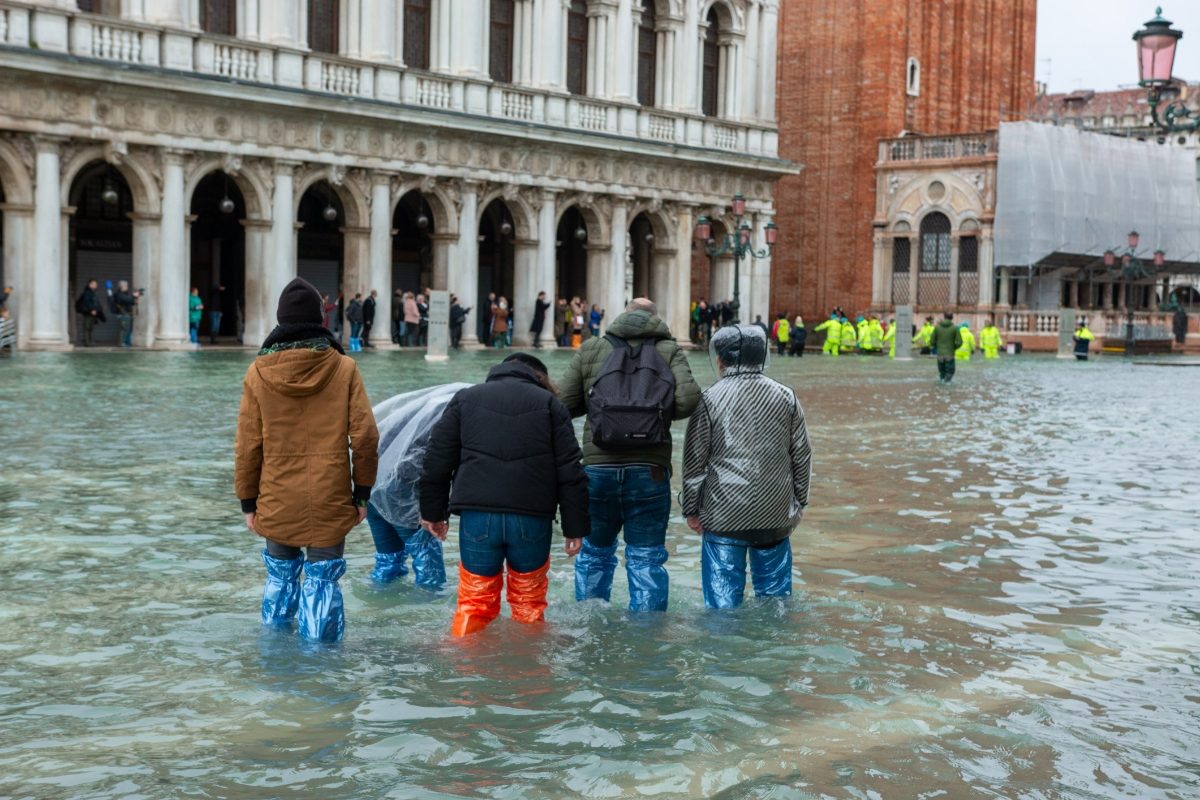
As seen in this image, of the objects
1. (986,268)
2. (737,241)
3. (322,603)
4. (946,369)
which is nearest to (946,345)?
(946,369)

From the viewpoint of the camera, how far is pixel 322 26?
1415 inches

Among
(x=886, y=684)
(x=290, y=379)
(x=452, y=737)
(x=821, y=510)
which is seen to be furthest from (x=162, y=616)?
(x=821, y=510)

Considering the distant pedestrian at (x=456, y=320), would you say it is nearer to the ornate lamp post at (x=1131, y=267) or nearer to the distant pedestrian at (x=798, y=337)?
the distant pedestrian at (x=798, y=337)

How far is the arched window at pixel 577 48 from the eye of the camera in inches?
1623

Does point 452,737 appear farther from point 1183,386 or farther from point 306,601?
point 1183,386

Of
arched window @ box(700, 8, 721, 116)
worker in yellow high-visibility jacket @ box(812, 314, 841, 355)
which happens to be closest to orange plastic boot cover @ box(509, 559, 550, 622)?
arched window @ box(700, 8, 721, 116)

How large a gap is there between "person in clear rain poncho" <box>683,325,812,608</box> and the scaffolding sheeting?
43.3 m

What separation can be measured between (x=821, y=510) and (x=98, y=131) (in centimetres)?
2272

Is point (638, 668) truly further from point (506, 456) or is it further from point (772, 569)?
point (772, 569)

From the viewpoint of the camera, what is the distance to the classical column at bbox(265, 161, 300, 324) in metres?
33.6

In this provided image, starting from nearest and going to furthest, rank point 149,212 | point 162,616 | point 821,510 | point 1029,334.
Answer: point 162,616
point 821,510
point 149,212
point 1029,334

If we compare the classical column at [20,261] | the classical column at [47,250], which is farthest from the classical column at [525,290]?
the classical column at [20,261]

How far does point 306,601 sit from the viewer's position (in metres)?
6.68

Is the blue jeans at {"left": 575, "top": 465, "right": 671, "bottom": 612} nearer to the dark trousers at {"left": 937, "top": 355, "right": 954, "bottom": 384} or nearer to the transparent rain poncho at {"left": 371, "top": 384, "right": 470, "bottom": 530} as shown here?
the transparent rain poncho at {"left": 371, "top": 384, "right": 470, "bottom": 530}
